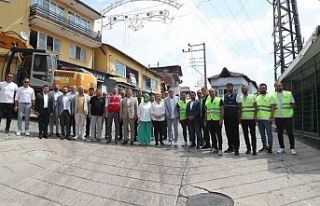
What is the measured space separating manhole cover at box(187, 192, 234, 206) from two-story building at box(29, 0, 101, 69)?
2035 cm

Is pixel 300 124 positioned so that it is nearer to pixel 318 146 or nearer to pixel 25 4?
pixel 318 146

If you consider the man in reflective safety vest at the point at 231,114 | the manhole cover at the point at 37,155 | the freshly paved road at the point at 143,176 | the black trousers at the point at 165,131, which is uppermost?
the man in reflective safety vest at the point at 231,114

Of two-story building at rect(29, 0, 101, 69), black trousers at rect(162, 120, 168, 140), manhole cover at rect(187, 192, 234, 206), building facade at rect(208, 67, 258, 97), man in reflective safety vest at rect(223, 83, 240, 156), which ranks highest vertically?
two-story building at rect(29, 0, 101, 69)

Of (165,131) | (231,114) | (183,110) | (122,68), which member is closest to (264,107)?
(231,114)

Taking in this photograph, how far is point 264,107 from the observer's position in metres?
9.49

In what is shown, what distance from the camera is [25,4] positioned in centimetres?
2436

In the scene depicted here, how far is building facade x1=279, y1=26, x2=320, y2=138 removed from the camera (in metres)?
10.4

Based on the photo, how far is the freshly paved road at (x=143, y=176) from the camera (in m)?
6.07

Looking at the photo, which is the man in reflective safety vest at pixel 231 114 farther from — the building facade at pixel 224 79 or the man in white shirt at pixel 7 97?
the building facade at pixel 224 79

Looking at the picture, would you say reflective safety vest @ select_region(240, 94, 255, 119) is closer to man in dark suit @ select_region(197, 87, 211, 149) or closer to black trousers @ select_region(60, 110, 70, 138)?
man in dark suit @ select_region(197, 87, 211, 149)

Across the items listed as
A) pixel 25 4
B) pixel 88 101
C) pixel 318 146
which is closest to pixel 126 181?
pixel 88 101

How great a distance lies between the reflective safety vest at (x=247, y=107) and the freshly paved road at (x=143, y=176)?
1.19 meters

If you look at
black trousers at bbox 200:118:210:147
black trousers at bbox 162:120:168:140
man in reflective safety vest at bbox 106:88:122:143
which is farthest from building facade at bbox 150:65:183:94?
black trousers at bbox 200:118:210:147

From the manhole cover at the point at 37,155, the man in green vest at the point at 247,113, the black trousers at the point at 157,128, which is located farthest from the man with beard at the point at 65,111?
the man in green vest at the point at 247,113
